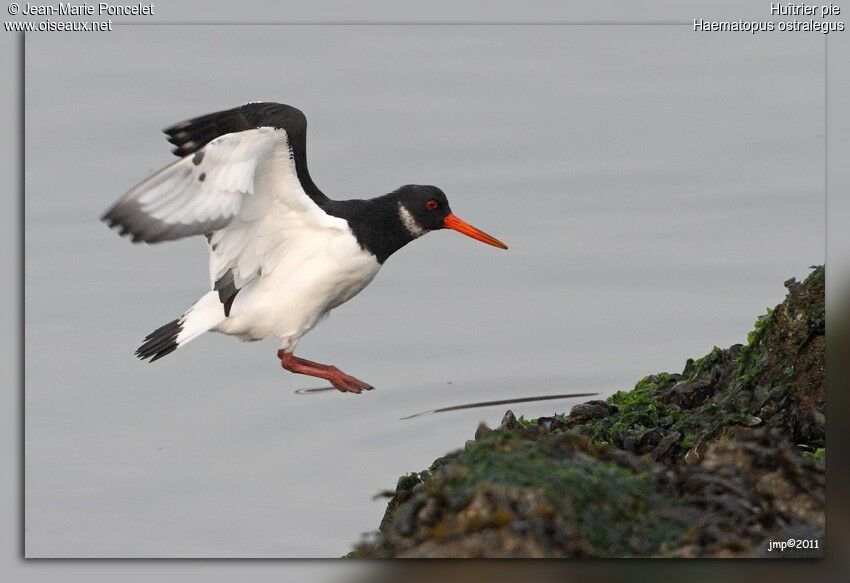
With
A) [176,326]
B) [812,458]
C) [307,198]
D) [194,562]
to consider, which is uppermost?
[307,198]

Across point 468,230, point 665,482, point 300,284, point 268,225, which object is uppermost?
point 468,230

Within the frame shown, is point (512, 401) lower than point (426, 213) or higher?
lower

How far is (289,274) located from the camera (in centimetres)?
800

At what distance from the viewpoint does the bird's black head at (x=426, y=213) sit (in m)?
8.58

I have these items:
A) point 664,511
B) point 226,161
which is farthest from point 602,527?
point 226,161

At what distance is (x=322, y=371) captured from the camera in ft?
27.6

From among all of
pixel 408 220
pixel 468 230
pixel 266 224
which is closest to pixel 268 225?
pixel 266 224

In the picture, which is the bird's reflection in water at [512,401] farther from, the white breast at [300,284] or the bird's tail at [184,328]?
the bird's tail at [184,328]

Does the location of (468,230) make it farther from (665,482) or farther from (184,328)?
(665,482)

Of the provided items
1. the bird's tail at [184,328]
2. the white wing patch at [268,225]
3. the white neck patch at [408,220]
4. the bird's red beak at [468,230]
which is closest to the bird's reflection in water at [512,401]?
the bird's red beak at [468,230]

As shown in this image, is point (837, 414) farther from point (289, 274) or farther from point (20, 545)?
point (20, 545)

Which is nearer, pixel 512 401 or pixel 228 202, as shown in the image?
pixel 228 202

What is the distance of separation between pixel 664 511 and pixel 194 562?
2.50m

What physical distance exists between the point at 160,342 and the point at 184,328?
0.18 m
